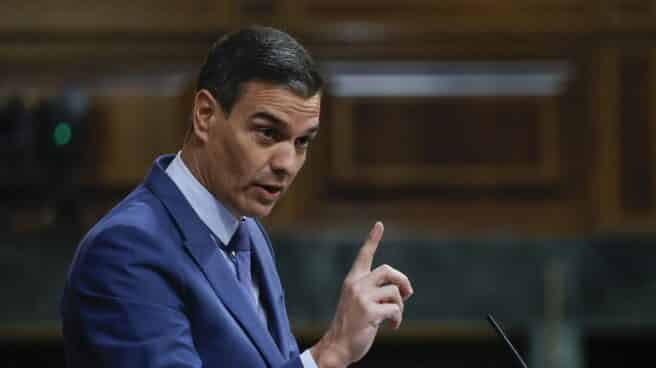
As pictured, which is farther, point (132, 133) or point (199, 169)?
point (132, 133)

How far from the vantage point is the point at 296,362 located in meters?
1.30

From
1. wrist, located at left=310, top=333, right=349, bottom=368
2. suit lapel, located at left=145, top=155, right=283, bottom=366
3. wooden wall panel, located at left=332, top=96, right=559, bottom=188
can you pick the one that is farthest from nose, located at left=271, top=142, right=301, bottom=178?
wooden wall panel, located at left=332, top=96, right=559, bottom=188

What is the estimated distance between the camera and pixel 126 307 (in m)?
1.29

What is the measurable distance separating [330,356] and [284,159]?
241mm

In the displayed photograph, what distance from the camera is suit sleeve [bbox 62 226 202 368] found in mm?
1279

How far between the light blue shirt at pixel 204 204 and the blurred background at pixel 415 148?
2023 mm

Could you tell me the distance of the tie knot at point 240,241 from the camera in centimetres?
146

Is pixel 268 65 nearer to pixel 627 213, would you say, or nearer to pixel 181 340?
pixel 181 340

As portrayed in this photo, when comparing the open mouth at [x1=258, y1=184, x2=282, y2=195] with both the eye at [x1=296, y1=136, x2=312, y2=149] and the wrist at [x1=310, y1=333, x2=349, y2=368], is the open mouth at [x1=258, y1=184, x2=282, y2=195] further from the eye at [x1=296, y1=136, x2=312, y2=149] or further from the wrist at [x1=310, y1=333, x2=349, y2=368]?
the wrist at [x1=310, y1=333, x2=349, y2=368]

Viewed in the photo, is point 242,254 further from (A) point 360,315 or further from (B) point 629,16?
(B) point 629,16

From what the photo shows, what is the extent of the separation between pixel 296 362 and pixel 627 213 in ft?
7.99

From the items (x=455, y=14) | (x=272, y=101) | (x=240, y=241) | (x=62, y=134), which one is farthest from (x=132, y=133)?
(x=272, y=101)

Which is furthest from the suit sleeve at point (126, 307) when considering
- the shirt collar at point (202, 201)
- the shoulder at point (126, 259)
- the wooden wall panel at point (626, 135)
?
the wooden wall panel at point (626, 135)

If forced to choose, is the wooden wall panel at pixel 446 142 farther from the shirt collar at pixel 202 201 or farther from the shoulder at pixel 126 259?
the shoulder at pixel 126 259
